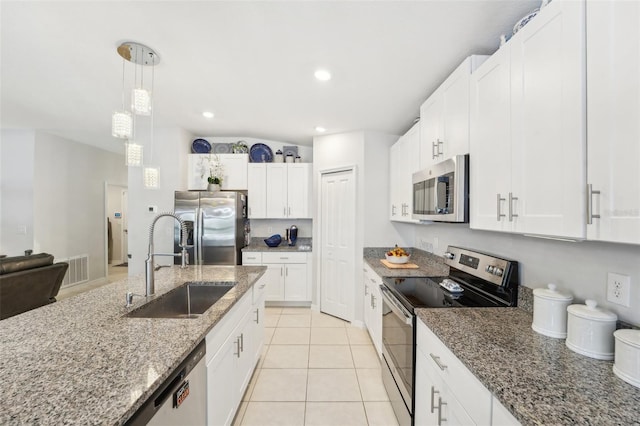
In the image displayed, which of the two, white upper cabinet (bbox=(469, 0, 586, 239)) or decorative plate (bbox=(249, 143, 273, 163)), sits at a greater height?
decorative plate (bbox=(249, 143, 273, 163))

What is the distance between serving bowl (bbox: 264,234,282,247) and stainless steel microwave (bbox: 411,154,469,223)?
2.49 meters

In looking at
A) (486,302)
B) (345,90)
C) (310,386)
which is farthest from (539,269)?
(345,90)

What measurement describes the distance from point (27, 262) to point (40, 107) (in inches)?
72.8

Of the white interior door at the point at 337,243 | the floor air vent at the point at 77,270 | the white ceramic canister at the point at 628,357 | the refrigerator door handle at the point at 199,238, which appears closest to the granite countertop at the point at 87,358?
the white ceramic canister at the point at 628,357

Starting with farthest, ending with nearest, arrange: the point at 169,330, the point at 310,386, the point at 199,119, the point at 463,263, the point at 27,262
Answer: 1. the point at 199,119
2. the point at 27,262
3. the point at 310,386
4. the point at 463,263
5. the point at 169,330

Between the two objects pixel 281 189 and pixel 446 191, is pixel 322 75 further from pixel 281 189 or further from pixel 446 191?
pixel 281 189

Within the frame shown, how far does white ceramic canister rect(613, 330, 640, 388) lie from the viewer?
81 centimetres

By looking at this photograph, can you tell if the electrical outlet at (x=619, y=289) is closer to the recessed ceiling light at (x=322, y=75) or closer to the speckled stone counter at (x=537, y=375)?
the speckled stone counter at (x=537, y=375)

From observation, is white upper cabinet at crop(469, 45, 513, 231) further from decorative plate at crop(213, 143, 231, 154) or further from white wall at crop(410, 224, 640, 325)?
decorative plate at crop(213, 143, 231, 154)

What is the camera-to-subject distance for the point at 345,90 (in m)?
2.47

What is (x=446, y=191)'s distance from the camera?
1.76 meters

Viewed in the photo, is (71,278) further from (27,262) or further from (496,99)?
(496,99)

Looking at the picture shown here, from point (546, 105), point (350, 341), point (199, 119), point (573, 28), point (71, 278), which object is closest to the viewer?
point (573, 28)

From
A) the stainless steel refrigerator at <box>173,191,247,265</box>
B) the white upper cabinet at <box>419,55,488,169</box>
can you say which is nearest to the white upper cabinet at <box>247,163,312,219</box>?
the stainless steel refrigerator at <box>173,191,247,265</box>
